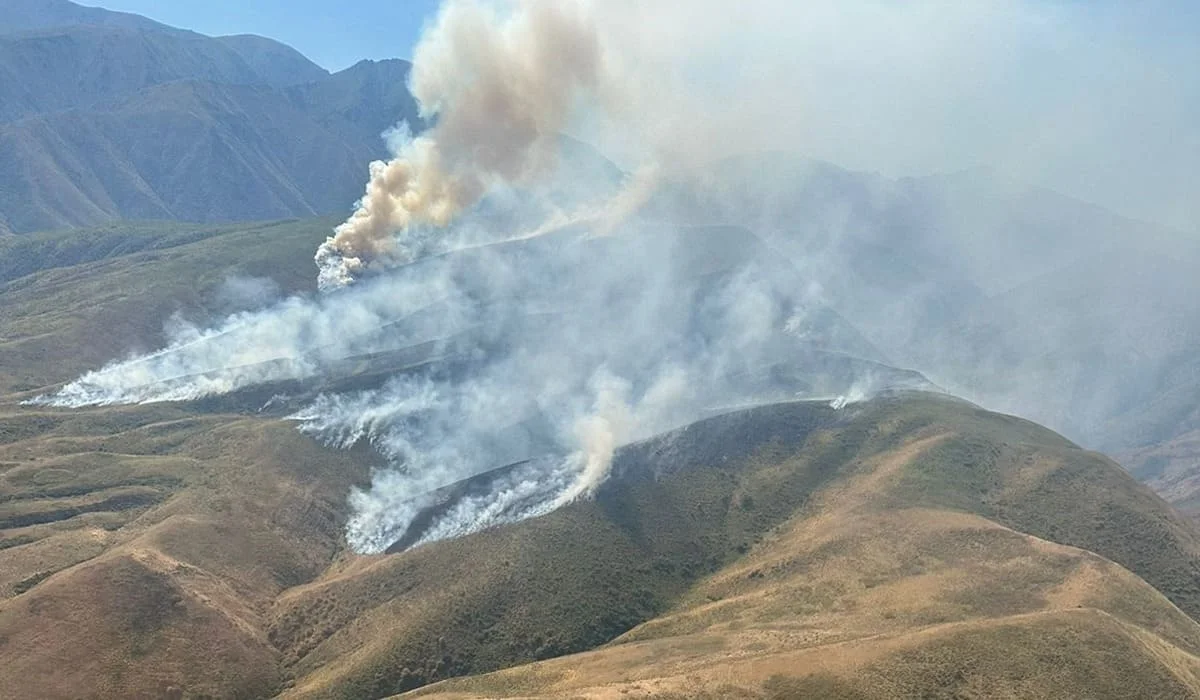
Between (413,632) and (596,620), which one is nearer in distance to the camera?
(413,632)

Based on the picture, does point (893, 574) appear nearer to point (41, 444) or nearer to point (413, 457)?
point (413, 457)

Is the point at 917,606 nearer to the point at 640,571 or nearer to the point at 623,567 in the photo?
the point at 640,571

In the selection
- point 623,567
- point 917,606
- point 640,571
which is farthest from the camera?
point 640,571

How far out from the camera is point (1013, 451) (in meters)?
172

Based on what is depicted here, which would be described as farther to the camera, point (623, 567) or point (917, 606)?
point (623, 567)

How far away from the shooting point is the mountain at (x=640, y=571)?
9738cm

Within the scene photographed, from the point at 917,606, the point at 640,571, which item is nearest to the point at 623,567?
the point at 640,571

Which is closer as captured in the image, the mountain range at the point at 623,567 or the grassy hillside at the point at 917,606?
the grassy hillside at the point at 917,606

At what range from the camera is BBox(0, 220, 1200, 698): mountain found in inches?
3834

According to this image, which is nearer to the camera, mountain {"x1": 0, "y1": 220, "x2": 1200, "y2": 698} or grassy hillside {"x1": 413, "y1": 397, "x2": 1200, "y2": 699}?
grassy hillside {"x1": 413, "y1": 397, "x2": 1200, "y2": 699}

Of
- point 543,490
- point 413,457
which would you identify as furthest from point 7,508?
point 543,490

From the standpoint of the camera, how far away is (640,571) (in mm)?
139875

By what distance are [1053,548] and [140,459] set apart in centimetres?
16465

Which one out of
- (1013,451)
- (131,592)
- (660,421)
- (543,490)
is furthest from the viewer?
(660,421)
